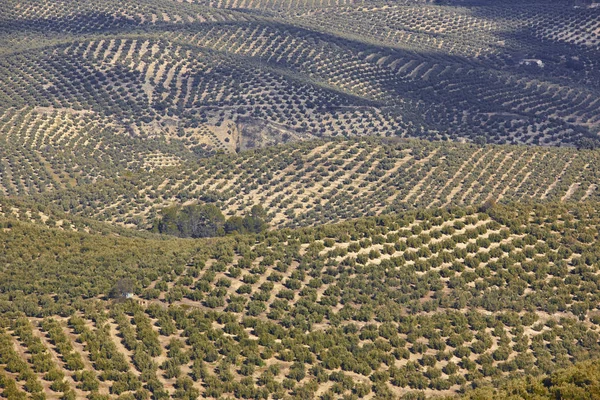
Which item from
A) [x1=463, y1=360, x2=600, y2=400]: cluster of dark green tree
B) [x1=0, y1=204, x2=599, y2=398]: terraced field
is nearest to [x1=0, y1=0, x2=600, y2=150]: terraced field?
[x1=0, y1=204, x2=599, y2=398]: terraced field

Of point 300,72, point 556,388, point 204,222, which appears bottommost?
point 300,72

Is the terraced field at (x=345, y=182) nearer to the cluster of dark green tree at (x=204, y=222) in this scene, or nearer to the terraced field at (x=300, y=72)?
the cluster of dark green tree at (x=204, y=222)

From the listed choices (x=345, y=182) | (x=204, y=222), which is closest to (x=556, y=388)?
(x=204, y=222)

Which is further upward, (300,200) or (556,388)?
(556,388)

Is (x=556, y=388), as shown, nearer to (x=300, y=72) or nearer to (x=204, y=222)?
(x=204, y=222)

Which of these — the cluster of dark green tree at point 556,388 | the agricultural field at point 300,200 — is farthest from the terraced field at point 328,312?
the cluster of dark green tree at point 556,388

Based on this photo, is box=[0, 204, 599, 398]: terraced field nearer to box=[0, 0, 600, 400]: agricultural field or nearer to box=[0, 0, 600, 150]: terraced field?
box=[0, 0, 600, 400]: agricultural field
